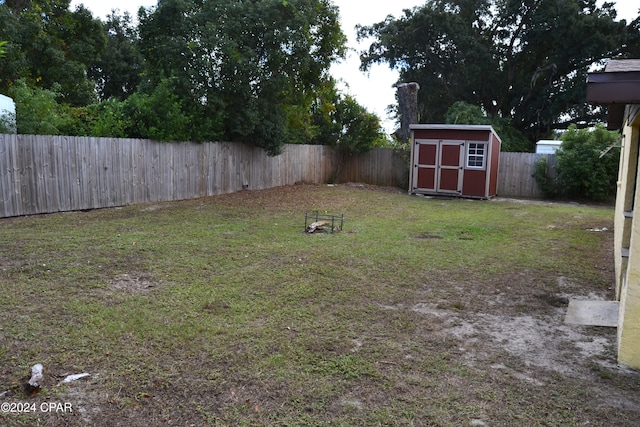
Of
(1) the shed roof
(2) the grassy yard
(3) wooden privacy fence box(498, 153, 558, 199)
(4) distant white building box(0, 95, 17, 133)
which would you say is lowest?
(2) the grassy yard

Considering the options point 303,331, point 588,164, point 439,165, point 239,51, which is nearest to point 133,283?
point 303,331

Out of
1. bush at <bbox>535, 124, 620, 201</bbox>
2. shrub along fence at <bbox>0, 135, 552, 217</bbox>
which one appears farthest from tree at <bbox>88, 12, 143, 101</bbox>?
bush at <bbox>535, 124, 620, 201</bbox>

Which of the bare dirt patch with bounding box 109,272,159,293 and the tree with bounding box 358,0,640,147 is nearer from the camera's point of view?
the bare dirt patch with bounding box 109,272,159,293

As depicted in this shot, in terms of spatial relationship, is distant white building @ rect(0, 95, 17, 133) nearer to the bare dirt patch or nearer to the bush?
the bare dirt patch

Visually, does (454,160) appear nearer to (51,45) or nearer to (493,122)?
(493,122)

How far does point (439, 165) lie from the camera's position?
51.3 ft

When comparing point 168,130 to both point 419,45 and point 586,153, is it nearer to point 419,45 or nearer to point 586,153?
point 586,153

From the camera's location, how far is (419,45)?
27.2m

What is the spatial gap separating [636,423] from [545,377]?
2.00ft

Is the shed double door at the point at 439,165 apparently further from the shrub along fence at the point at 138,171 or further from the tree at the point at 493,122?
the tree at the point at 493,122

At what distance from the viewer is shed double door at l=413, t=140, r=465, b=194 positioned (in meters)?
15.4

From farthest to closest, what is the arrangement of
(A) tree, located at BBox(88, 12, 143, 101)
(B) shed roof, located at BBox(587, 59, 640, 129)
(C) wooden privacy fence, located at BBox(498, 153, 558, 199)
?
Result: 1. (A) tree, located at BBox(88, 12, 143, 101)
2. (C) wooden privacy fence, located at BBox(498, 153, 558, 199)
3. (B) shed roof, located at BBox(587, 59, 640, 129)

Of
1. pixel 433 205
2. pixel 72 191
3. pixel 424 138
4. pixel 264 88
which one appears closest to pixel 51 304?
pixel 72 191

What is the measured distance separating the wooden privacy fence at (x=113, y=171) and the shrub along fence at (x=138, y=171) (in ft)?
0.06
